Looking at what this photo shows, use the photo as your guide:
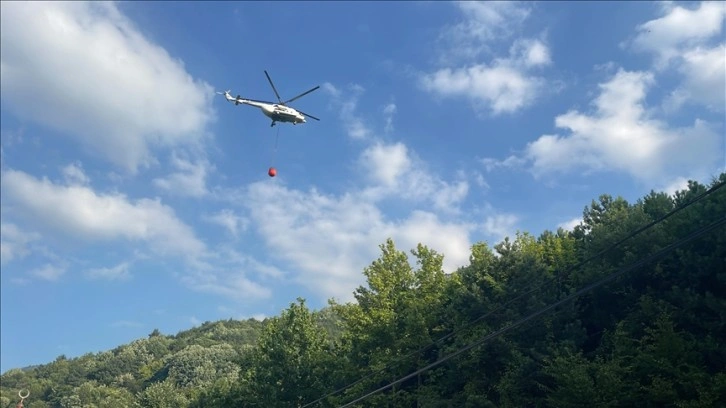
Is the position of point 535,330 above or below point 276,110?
below

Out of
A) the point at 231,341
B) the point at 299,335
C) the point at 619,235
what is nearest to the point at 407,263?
the point at 299,335

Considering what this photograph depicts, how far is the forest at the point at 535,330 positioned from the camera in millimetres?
30859

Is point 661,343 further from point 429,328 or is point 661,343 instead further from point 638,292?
point 429,328

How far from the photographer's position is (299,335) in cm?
5225

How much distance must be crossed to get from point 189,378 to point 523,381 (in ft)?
381

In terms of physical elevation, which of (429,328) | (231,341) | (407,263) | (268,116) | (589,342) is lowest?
(589,342)

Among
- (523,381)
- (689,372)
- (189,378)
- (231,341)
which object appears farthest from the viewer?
(231,341)

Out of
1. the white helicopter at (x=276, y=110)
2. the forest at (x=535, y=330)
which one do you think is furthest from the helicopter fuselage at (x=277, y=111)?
the forest at (x=535, y=330)

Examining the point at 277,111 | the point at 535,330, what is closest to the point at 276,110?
the point at 277,111

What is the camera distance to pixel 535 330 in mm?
37344

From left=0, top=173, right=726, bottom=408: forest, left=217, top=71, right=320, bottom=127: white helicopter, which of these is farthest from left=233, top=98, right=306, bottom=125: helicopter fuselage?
left=0, top=173, right=726, bottom=408: forest

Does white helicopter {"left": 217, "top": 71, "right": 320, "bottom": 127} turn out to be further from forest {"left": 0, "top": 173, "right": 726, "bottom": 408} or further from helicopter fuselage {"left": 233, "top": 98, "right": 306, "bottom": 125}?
forest {"left": 0, "top": 173, "right": 726, "bottom": 408}

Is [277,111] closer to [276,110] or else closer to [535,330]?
[276,110]

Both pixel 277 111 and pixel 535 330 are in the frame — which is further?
pixel 535 330
